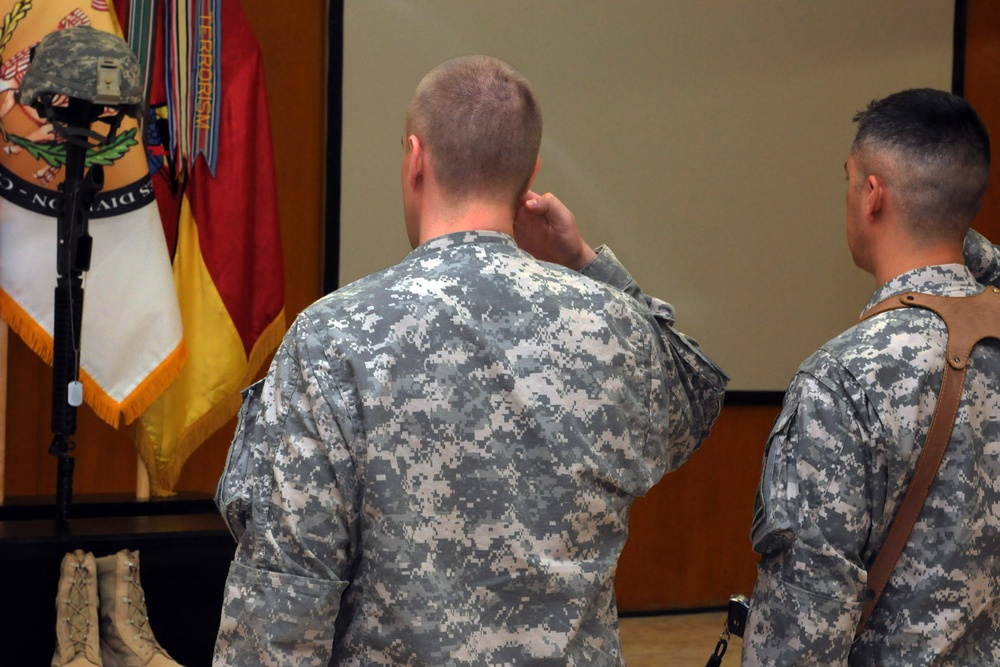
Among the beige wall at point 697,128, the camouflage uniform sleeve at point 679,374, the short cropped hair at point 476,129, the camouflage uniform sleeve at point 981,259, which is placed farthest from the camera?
the beige wall at point 697,128

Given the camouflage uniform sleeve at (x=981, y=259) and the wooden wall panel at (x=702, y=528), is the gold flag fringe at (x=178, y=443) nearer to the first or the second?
the wooden wall panel at (x=702, y=528)

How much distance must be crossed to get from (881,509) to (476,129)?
2.48ft

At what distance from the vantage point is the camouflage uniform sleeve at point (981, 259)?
1775 mm

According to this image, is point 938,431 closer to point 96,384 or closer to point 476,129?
point 476,129

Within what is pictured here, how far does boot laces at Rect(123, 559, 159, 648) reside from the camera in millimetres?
3080

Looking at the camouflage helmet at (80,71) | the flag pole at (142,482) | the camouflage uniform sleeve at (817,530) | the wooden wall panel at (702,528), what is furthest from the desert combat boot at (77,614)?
the wooden wall panel at (702,528)

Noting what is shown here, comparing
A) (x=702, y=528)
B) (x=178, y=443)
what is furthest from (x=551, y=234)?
(x=702, y=528)

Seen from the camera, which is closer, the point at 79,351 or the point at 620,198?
the point at 79,351

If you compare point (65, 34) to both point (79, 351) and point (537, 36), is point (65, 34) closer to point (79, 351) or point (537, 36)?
point (79, 351)

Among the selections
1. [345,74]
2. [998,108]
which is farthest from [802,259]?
[345,74]

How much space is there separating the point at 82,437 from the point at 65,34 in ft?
4.54

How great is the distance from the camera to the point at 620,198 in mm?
4750

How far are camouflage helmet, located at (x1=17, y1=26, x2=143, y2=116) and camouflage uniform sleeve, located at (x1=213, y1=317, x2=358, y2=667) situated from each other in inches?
86.6

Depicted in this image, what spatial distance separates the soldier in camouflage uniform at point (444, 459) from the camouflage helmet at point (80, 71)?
6.91 feet
